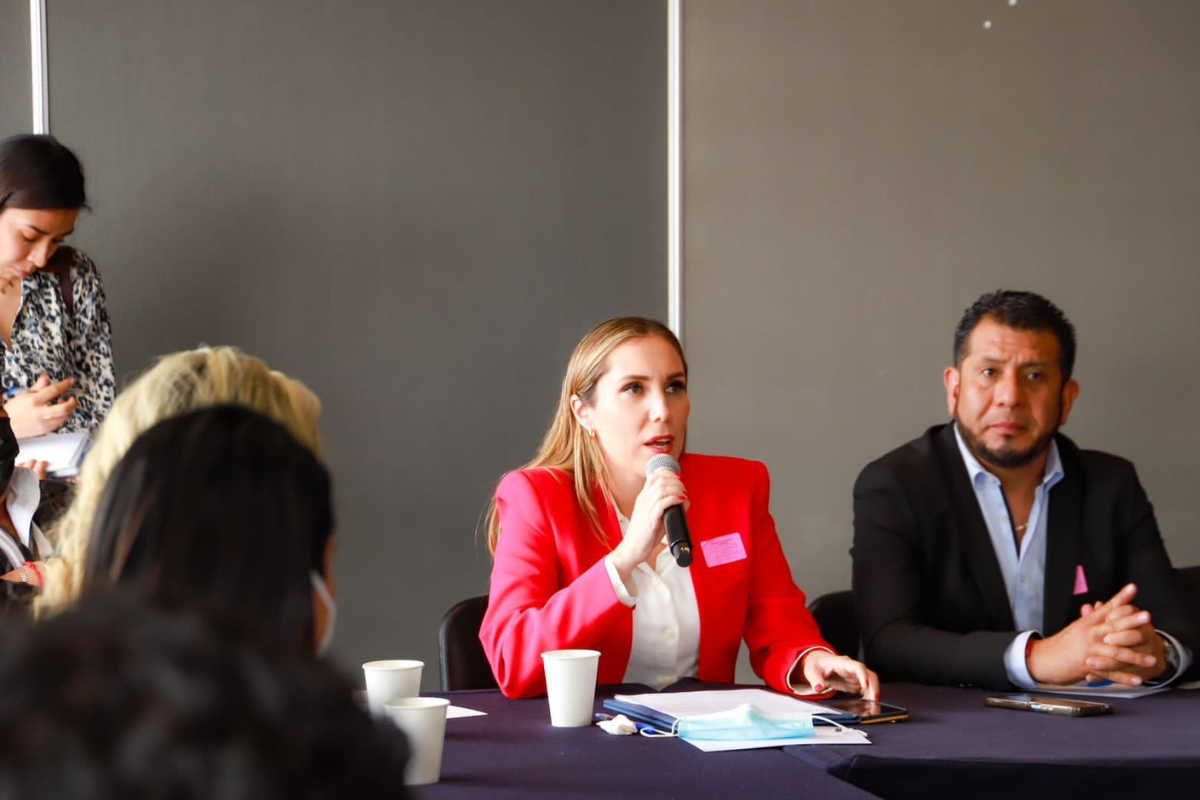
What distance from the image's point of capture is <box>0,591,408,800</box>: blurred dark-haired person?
0.98 feet

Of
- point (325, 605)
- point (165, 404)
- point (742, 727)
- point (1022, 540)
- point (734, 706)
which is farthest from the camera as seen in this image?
point (1022, 540)

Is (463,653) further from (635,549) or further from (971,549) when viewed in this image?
(971,549)

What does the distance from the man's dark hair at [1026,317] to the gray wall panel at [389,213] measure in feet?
3.51

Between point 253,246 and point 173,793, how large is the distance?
3234 millimetres

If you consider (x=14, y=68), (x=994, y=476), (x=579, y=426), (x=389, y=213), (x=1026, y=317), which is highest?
(x=14, y=68)

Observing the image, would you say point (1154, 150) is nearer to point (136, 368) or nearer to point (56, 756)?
point (136, 368)

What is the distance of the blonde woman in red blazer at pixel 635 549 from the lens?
2100 millimetres

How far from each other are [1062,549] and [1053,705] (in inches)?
33.4

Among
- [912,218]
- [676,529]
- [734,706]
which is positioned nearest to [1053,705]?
[734,706]

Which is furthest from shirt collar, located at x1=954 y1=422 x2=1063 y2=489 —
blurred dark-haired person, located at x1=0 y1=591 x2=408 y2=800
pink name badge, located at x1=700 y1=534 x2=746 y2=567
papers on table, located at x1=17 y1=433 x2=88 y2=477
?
blurred dark-haired person, located at x1=0 y1=591 x2=408 y2=800

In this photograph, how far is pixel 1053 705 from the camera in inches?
74.6

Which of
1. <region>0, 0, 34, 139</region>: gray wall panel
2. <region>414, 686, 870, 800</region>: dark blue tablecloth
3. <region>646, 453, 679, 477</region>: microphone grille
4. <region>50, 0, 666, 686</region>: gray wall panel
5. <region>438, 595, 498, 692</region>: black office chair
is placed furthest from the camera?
<region>50, 0, 666, 686</region>: gray wall panel

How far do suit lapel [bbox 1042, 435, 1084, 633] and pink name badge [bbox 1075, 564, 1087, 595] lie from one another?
0.02 metres

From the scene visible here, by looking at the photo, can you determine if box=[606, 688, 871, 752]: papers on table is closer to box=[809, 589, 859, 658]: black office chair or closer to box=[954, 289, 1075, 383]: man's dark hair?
box=[809, 589, 859, 658]: black office chair
